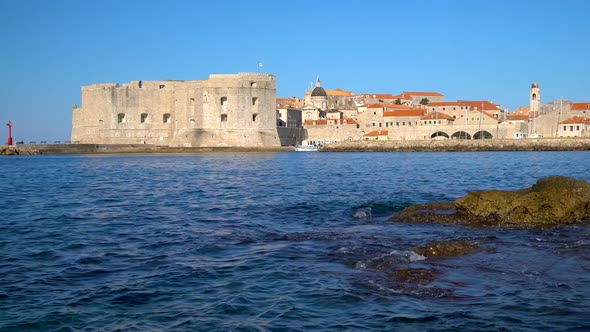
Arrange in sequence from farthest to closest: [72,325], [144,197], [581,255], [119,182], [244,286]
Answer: [119,182] < [144,197] < [581,255] < [244,286] < [72,325]

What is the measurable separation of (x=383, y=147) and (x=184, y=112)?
1641 cm

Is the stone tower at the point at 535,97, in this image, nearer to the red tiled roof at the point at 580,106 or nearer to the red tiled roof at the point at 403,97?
the red tiled roof at the point at 580,106

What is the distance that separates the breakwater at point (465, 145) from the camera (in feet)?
141

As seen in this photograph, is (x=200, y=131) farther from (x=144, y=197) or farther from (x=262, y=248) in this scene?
(x=262, y=248)

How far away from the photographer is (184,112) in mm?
40844

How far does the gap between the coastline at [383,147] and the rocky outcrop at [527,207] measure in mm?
31475

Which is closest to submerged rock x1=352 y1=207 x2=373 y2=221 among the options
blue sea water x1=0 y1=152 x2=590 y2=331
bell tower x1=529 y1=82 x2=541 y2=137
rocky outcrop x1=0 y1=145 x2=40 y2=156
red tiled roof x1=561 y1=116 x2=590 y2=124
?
blue sea water x1=0 y1=152 x2=590 y2=331

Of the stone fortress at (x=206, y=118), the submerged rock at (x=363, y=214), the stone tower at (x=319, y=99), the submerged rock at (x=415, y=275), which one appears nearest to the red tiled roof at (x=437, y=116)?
the stone fortress at (x=206, y=118)

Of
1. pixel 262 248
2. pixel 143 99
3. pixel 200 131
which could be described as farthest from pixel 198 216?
pixel 143 99

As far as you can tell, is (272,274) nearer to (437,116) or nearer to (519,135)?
(437,116)

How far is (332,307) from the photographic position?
4262mm

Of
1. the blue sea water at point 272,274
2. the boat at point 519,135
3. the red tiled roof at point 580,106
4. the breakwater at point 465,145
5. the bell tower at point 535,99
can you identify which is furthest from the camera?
the bell tower at point 535,99

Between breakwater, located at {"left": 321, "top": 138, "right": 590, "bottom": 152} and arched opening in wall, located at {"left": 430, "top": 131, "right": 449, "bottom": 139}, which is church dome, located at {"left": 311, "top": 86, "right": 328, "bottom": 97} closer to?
arched opening in wall, located at {"left": 430, "top": 131, "right": 449, "bottom": 139}

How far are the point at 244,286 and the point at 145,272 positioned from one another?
3.38ft
